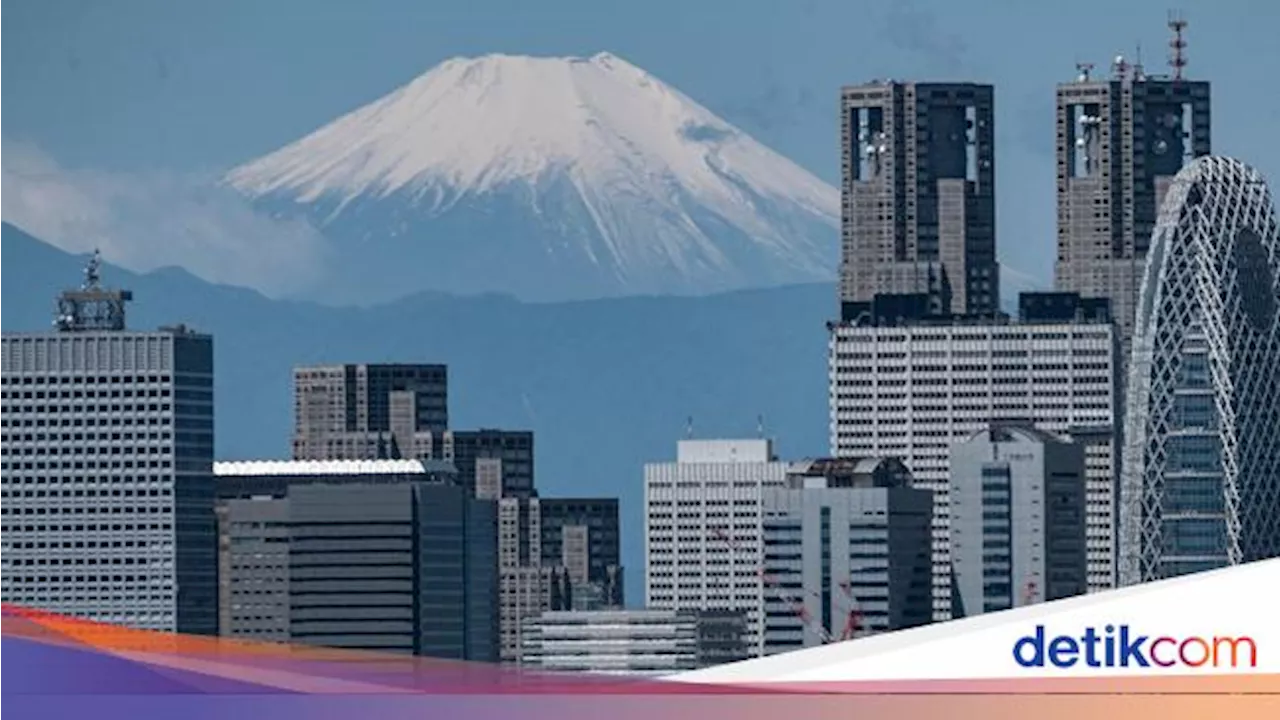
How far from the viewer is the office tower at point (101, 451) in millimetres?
178125

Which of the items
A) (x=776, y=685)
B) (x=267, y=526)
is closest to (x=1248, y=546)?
(x=267, y=526)

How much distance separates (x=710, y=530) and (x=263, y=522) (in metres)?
22.1

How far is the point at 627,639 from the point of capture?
504ft

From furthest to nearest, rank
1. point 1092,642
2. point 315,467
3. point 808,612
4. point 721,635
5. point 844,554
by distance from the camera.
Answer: point 315,467 → point 721,635 → point 844,554 → point 808,612 → point 1092,642

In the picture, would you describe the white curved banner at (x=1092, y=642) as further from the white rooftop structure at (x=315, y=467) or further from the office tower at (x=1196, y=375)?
the white rooftop structure at (x=315, y=467)

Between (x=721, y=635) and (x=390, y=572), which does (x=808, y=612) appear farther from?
(x=390, y=572)

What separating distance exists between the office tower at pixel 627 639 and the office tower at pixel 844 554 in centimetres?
291

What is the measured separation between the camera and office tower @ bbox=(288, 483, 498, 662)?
153625 mm

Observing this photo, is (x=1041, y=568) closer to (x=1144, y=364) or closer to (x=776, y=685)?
(x=1144, y=364)

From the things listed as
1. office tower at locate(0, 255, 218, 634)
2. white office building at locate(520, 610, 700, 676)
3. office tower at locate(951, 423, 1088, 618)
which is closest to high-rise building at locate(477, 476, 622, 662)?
white office building at locate(520, 610, 700, 676)

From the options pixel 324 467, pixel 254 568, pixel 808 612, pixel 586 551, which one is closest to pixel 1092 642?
pixel 808 612

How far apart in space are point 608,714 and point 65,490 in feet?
606

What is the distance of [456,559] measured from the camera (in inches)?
6501

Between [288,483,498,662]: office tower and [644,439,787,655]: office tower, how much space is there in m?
9.41
